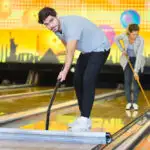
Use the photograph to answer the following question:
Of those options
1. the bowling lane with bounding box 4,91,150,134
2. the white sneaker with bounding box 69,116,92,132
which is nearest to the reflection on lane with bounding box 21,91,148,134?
the bowling lane with bounding box 4,91,150,134

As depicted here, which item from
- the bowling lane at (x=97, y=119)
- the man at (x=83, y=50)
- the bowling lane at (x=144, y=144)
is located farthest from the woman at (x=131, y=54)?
the bowling lane at (x=144, y=144)

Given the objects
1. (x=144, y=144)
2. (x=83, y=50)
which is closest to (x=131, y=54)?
(x=83, y=50)

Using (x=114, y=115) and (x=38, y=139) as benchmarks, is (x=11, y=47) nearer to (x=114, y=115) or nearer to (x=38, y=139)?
(x=114, y=115)

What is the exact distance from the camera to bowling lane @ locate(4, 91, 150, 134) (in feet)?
14.8

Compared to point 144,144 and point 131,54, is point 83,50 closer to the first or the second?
point 144,144

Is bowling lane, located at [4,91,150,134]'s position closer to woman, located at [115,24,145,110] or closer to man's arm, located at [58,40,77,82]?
woman, located at [115,24,145,110]

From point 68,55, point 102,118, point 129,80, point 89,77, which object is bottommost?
point 102,118

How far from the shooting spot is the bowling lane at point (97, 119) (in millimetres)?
4500

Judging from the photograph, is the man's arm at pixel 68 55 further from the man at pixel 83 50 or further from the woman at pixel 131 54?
the woman at pixel 131 54

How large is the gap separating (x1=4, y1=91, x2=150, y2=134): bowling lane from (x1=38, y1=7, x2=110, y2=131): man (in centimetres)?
22

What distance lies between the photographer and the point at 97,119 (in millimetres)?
5141

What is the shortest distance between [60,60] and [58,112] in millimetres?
4884

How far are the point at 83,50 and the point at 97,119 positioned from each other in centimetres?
110

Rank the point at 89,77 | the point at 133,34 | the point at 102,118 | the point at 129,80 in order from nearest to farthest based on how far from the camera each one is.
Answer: the point at 89,77
the point at 102,118
the point at 133,34
the point at 129,80
